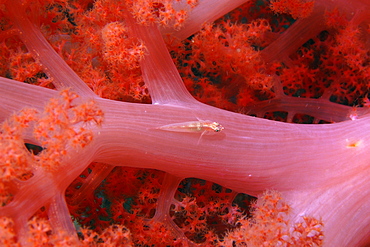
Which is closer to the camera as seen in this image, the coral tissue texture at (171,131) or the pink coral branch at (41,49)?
the coral tissue texture at (171,131)

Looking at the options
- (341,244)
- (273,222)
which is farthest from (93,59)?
(341,244)

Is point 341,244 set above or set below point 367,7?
below

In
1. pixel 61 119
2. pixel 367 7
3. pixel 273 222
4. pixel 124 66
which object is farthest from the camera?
pixel 367 7

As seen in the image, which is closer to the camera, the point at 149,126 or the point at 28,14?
the point at 149,126

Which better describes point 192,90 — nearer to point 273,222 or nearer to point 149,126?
point 149,126

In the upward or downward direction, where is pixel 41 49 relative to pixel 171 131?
upward

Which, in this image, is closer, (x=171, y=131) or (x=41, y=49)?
(x=171, y=131)

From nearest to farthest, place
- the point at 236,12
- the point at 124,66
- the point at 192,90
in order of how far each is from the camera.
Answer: the point at 124,66 < the point at 192,90 < the point at 236,12

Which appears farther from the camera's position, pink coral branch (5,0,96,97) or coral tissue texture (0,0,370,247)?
pink coral branch (5,0,96,97)
